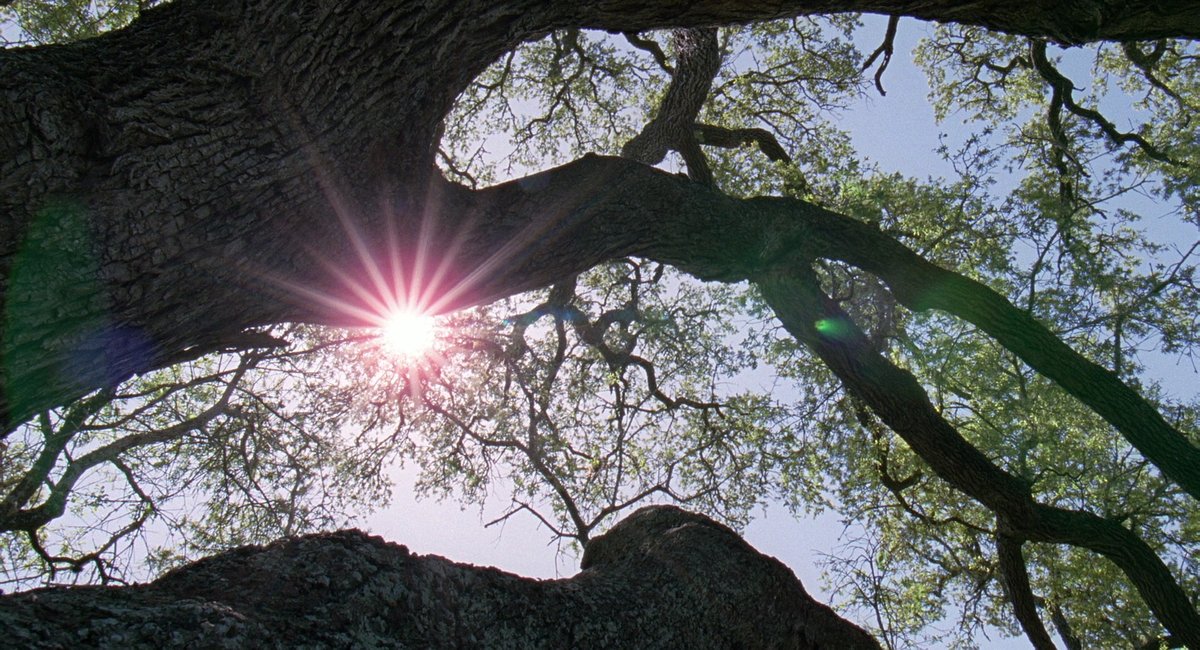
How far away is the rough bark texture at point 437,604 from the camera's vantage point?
175cm

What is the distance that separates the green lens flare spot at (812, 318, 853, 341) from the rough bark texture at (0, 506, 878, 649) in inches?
79.8

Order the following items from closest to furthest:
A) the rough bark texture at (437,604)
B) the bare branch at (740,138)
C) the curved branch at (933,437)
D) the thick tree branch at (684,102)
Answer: the rough bark texture at (437,604)
the curved branch at (933,437)
the thick tree branch at (684,102)
the bare branch at (740,138)

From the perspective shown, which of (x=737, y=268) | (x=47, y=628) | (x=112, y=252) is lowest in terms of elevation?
(x=47, y=628)

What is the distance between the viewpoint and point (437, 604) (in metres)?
2.28

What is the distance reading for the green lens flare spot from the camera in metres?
4.98

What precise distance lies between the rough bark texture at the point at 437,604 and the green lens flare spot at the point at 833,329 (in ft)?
6.65

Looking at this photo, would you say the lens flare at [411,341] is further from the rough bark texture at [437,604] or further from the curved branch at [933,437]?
the rough bark texture at [437,604]

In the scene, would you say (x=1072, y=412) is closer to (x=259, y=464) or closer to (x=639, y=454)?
(x=639, y=454)

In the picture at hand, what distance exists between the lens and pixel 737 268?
4.70m

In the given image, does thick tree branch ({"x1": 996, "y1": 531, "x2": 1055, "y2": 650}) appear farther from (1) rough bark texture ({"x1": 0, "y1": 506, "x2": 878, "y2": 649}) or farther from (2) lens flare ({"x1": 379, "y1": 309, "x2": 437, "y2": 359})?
(2) lens flare ({"x1": 379, "y1": 309, "x2": 437, "y2": 359})

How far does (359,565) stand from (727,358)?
23.6 feet

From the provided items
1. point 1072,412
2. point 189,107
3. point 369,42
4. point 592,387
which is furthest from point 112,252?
point 1072,412

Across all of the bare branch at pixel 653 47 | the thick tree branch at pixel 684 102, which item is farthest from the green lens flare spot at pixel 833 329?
the bare branch at pixel 653 47

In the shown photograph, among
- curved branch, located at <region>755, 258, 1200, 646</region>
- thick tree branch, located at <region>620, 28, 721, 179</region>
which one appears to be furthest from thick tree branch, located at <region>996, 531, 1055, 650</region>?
thick tree branch, located at <region>620, 28, 721, 179</region>
